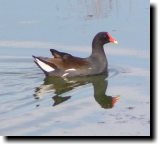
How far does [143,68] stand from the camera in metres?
10.9

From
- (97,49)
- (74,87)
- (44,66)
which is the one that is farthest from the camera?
Result: (97,49)

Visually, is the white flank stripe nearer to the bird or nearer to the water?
the bird

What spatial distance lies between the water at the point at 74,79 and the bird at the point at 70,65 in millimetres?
152

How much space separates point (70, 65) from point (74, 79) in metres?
0.24

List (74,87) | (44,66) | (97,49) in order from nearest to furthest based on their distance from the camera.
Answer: (74,87) → (44,66) → (97,49)

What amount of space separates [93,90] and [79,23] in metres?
3.65

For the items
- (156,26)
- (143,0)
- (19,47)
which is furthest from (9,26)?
(156,26)

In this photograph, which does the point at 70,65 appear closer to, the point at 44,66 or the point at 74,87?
the point at 44,66

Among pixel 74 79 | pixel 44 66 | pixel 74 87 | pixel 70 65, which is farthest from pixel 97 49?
pixel 74 87

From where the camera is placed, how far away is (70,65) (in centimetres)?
1080

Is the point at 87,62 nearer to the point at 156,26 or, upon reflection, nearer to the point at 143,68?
the point at 143,68

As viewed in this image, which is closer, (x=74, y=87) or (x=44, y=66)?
(x=74, y=87)

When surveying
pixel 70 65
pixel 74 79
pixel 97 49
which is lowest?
pixel 74 79

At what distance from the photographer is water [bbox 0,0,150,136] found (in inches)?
324
